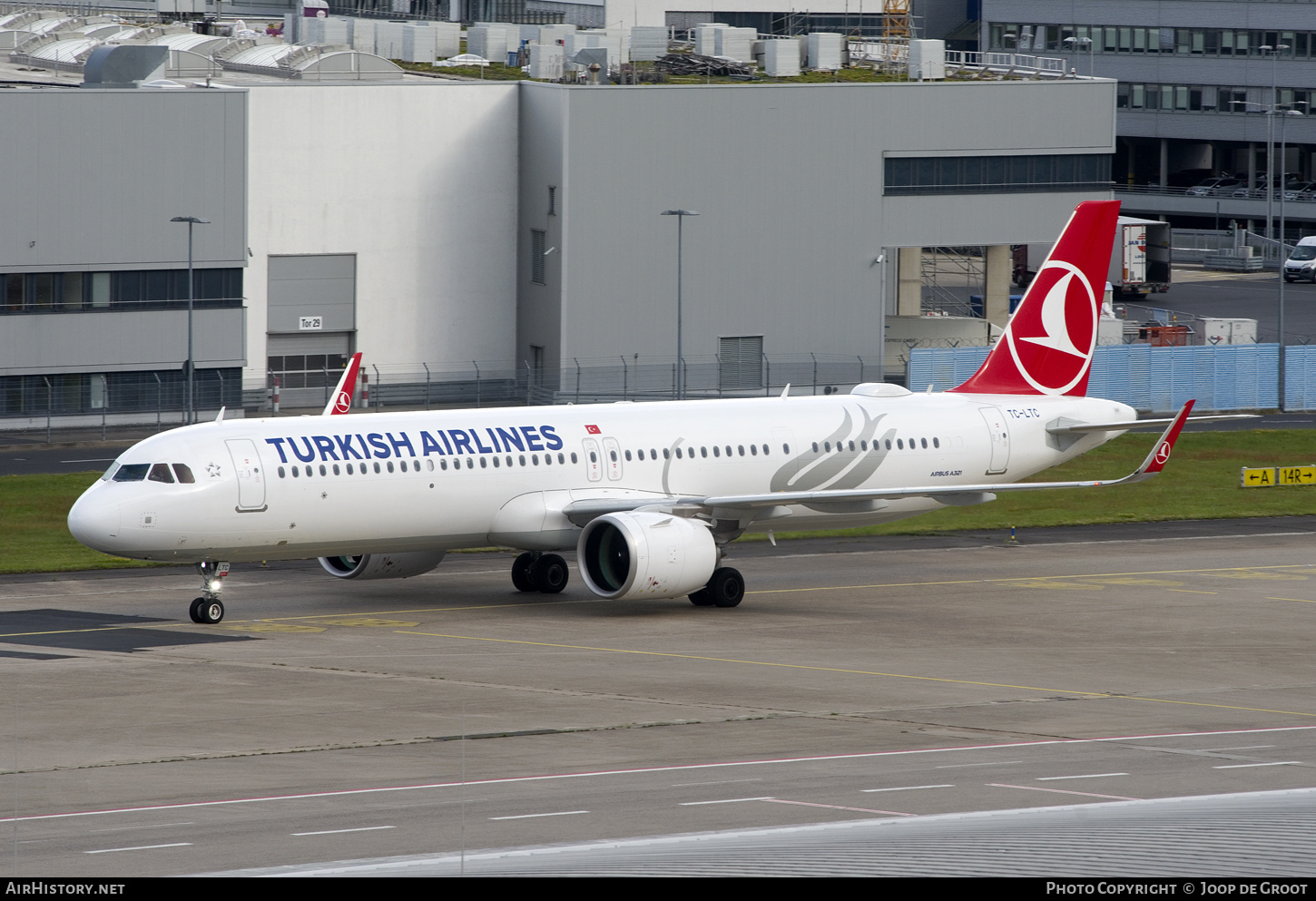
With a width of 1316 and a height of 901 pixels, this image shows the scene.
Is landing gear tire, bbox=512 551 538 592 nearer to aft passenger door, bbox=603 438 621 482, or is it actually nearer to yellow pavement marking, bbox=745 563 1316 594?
aft passenger door, bbox=603 438 621 482

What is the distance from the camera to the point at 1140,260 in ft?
443

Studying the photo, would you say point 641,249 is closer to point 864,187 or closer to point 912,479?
point 864,187

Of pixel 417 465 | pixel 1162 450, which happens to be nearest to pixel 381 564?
pixel 417 465

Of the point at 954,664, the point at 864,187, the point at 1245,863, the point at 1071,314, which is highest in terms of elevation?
the point at 864,187

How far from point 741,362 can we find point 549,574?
50.9m

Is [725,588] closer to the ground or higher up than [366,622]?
higher up

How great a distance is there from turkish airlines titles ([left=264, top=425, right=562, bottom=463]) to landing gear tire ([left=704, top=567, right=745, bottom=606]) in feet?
15.4

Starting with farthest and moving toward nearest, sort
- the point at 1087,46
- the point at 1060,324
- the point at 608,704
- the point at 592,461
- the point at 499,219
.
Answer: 1. the point at 1087,46
2. the point at 499,219
3. the point at 1060,324
4. the point at 592,461
5. the point at 608,704

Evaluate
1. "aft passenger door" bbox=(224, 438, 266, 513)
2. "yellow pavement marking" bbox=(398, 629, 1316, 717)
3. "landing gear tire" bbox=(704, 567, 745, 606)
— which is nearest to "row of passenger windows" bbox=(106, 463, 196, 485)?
"aft passenger door" bbox=(224, 438, 266, 513)

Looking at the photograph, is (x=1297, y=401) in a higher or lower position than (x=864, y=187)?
lower

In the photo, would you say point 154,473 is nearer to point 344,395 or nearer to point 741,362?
point 344,395

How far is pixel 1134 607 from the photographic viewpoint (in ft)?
156
